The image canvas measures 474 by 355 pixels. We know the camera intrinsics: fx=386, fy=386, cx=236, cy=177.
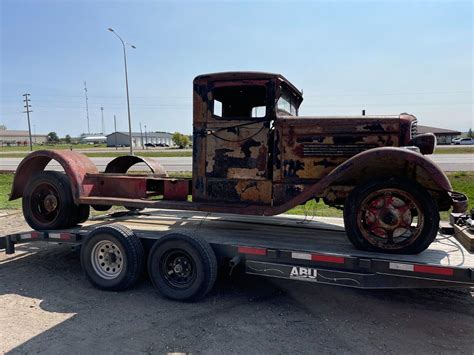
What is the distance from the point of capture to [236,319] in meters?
4.03

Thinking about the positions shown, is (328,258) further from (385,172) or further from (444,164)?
(444,164)

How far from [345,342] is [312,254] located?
0.88 meters

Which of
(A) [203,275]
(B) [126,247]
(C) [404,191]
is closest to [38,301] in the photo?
(B) [126,247]

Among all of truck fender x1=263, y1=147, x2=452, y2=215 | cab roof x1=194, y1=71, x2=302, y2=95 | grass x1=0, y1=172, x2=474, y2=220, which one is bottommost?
grass x1=0, y1=172, x2=474, y2=220

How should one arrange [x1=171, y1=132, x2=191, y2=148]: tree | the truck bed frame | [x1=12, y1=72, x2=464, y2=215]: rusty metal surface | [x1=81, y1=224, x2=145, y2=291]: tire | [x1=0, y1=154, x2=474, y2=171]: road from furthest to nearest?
1. [x1=171, y1=132, x2=191, y2=148]: tree
2. [x1=0, y1=154, x2=474, y2=171]: road
3. [x1=81, y1=224, x2=145, y2=291]: tire
4. [x1=12, y1=72, x2=464, y2=215]: rusty metal surface
5. the truck bed frame

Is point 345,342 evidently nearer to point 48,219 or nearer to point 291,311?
point 291,311

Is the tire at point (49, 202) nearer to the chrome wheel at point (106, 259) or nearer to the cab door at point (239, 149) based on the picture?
the chrome wheel at point (106, 259)

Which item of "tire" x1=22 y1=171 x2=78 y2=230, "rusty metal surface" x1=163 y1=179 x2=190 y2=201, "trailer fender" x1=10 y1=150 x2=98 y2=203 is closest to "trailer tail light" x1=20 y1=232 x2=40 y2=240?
"tire" x1=22 y1=171 x2=78 y2=230

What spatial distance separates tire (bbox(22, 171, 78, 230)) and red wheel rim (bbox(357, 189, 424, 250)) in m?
4.01

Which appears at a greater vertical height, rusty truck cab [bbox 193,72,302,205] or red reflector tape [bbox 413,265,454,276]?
rusty truck cab [bbox 193,72,302,205]

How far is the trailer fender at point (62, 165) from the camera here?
533cm

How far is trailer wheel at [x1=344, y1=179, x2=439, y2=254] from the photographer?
3879 millimetres

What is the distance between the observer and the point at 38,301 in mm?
4500

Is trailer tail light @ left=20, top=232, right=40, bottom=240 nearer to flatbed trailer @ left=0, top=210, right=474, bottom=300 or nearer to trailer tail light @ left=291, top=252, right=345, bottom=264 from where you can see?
flatbed trailer @ left=0, top=210, right=474, bottom=300
